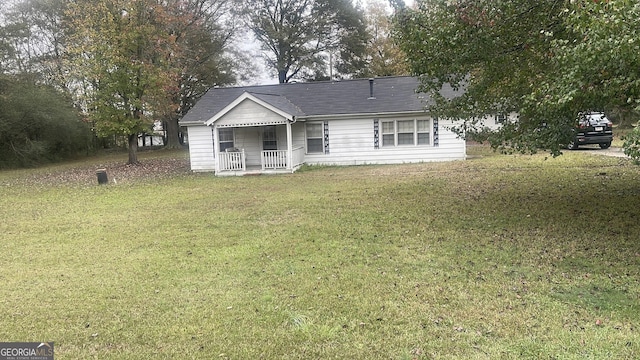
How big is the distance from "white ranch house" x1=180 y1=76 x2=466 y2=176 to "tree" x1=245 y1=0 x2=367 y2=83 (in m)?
18.3

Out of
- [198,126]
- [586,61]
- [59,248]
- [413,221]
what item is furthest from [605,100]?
[198,126]

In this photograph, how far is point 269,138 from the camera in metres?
17.4

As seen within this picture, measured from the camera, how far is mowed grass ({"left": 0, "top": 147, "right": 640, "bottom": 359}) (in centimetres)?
346

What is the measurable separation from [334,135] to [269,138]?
2.71 m

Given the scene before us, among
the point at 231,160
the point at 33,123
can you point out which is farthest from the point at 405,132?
the point at 33,123

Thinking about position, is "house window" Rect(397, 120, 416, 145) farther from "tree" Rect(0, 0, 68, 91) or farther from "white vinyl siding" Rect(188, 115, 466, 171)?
"tree" Rect(0, 0, 68, 91)

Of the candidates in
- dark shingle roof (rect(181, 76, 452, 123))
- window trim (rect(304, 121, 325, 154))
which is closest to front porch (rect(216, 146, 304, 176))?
window trim (rect(304, 121, 325, 154))

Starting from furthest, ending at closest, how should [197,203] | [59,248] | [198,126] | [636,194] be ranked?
[198,126], [197,203], [636,194], [59,248]

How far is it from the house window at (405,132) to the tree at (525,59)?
8.60 metres

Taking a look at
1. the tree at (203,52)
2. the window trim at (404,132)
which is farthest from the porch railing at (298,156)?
the tree at (203,52)

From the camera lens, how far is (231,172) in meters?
15.6

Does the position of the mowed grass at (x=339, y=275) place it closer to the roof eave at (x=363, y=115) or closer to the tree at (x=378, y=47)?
the roof eave at (x=363, y=115)

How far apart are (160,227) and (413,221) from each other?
15.2 feet

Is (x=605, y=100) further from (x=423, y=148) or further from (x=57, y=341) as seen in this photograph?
(x=423, y=148)
